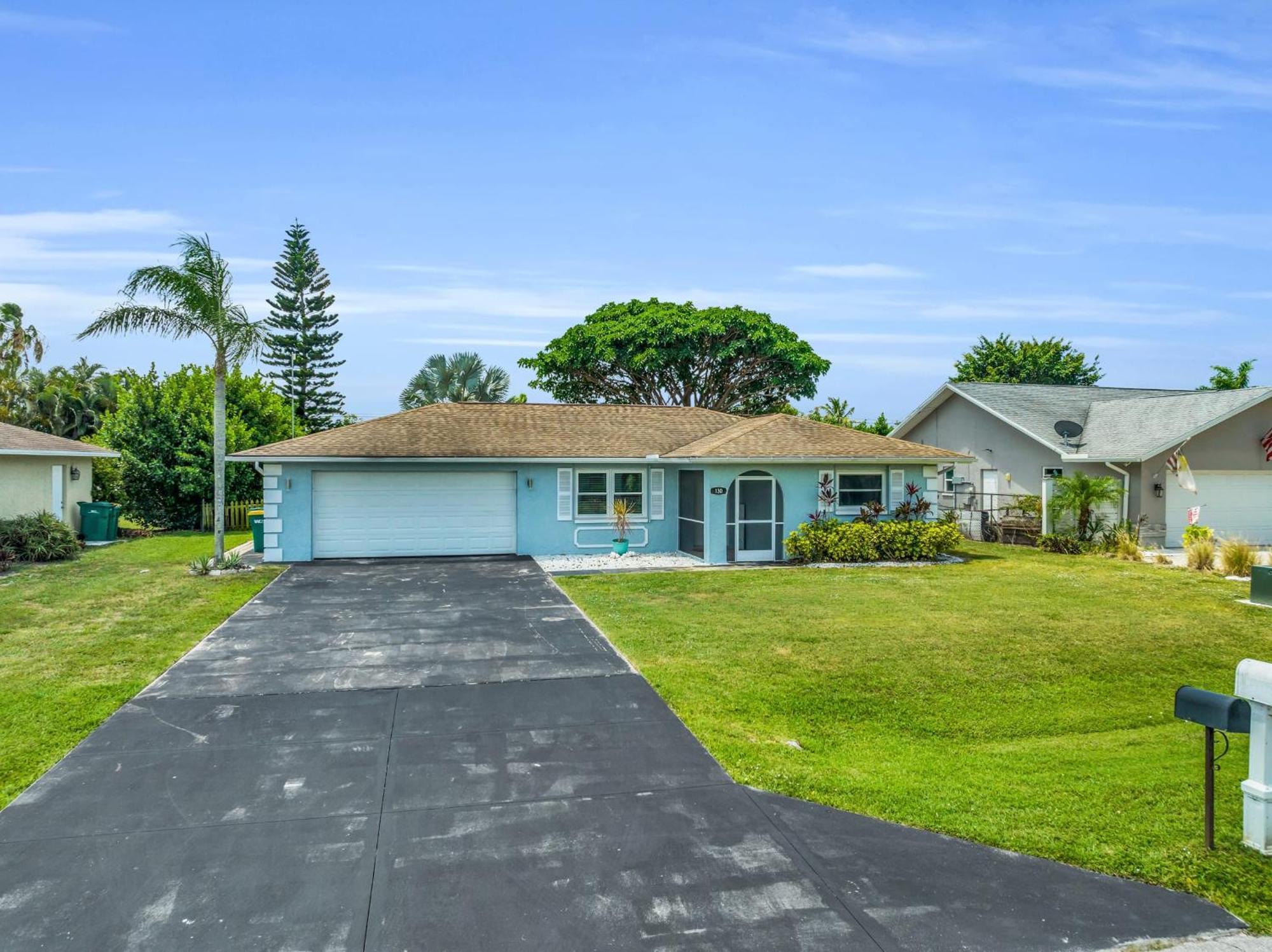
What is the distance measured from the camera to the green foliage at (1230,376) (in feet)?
130

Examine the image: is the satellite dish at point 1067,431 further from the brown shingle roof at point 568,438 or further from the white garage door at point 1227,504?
the brown shingle roof at point 568,438

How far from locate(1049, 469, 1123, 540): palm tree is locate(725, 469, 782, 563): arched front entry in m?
7.90

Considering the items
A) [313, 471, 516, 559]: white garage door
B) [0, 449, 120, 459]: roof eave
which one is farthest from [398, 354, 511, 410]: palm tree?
[313, 471, 516, 559]: white garage door

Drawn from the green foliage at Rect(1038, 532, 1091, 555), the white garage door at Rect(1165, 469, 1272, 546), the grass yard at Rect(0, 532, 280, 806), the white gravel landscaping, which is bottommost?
the grass yard at Rect(0, 532, 280, 806)

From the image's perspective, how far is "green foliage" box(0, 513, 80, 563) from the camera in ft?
56.9

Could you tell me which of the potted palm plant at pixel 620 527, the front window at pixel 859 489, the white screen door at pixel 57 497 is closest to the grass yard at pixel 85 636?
the white screen door at pixel 57 497

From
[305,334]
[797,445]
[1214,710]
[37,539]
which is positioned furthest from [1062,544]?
[305,334]

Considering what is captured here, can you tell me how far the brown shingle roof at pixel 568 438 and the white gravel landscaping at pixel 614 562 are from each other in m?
2.35

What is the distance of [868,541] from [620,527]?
5.65 metres

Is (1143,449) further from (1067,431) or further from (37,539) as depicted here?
(37,539)

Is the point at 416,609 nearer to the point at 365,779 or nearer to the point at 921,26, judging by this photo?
the point at 365,779

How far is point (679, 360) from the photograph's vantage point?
37531 millimetres

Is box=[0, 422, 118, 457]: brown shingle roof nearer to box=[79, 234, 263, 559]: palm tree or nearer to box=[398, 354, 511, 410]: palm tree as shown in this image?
box=[79, 234, 263, 559]: palm tree

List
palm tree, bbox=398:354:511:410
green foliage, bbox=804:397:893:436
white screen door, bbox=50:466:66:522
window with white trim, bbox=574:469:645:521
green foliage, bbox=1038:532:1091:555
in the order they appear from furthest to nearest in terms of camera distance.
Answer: palm tree, bbox=398:354:511:410
green foliage, bbox=804:397:893:436
white screen door, bbox=50:466:66:522
green foliage, bbox=1038:532:1091:555
window with white trim, bbox=574:469:645:521
